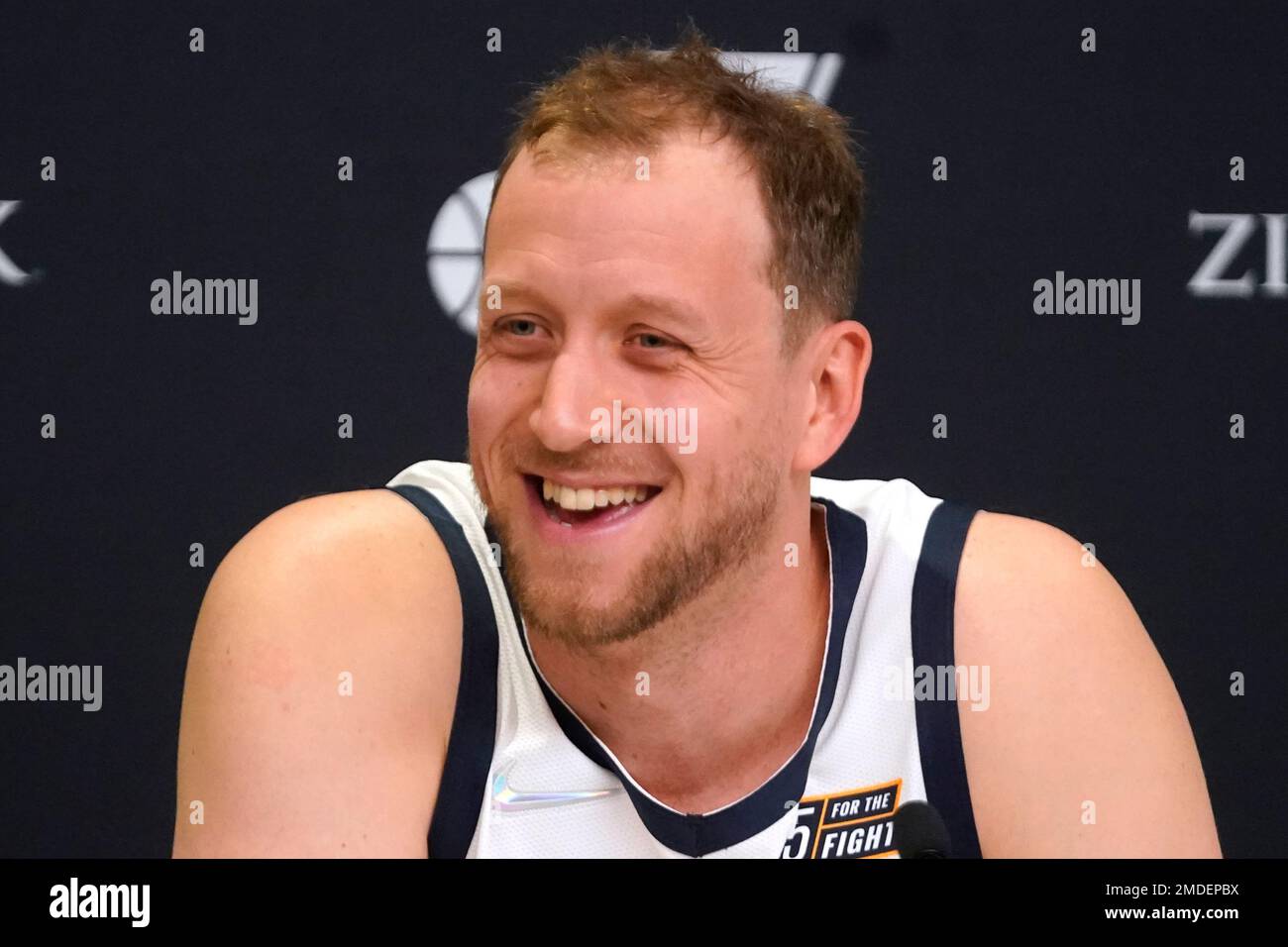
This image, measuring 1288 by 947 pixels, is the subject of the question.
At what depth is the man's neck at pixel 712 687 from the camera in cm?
139

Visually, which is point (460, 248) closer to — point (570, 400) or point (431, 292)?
point (431, 292)

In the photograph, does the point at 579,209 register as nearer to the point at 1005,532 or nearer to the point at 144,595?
the point at 1005,532

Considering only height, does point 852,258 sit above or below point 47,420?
above

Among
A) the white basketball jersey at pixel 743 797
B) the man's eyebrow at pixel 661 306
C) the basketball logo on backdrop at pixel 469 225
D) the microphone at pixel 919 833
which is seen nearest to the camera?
the microphone at pixel 919 833

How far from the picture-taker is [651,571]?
1311 mm

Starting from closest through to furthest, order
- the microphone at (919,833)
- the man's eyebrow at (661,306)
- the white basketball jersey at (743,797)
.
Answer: the microphone at (919,833)
the man's eyebrow at (661,306)
the white basketball jersey at (743,797)

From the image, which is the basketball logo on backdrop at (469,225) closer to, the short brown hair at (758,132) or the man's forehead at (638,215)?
the short brown hair at (758,132)

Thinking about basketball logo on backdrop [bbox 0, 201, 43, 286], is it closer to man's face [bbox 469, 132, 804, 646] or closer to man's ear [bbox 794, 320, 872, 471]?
man's face [bbox 469, 132, 804, 646]

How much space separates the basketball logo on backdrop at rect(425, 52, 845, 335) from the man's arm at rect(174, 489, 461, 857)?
2.09 ft

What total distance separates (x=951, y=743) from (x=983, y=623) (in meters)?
0.13

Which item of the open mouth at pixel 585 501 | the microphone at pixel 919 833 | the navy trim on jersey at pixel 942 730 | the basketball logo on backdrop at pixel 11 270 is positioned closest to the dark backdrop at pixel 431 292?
the basketball logo on backdrop at pixel 11 270

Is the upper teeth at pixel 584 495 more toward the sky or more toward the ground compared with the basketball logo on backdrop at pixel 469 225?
more toward the ground

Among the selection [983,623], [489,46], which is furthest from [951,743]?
[489,46]
